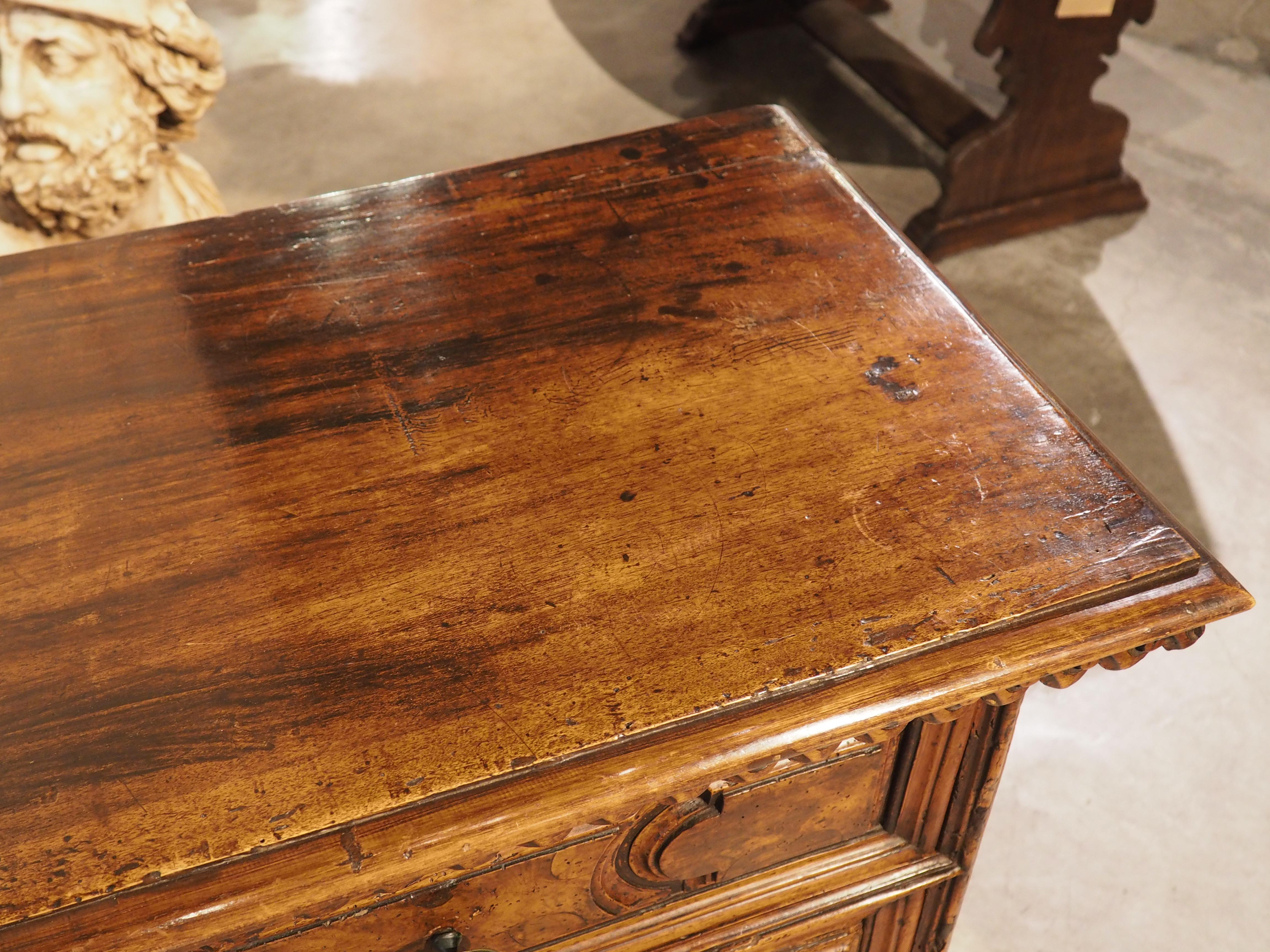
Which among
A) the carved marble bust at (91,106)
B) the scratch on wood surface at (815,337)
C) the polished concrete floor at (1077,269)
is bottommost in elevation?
the polished concrete floor at (1077,269)

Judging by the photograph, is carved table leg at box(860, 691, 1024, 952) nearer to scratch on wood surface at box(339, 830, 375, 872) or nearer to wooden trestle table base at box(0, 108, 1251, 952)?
wooden trestle table base at box(0, 108, 1251, 952)

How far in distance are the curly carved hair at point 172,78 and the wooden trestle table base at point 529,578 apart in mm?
424

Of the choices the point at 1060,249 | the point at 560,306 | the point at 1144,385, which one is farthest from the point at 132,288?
the point at 1060,249

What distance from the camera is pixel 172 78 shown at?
1344 millimetres

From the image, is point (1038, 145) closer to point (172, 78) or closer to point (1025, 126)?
point (1025, 126)

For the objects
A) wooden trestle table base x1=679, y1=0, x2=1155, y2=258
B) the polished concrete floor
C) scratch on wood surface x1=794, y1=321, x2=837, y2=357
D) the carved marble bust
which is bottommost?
the polished concrete floor

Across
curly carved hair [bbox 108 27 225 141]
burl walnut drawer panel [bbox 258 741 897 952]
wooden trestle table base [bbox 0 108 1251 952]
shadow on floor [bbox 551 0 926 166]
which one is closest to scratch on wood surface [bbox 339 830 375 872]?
wooden trestle table base [bbox 0 108 1251 952]

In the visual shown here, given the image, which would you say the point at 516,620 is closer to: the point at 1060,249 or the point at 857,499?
the point at 857,499

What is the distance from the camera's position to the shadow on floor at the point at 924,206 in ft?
6.28

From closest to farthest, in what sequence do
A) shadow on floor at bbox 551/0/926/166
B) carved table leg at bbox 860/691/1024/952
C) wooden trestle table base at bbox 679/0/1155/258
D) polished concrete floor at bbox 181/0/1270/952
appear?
carved table leg at bbox 860/691/1024/952 < polished concrete floor at bbox 181/0/1270/952 < wooden trestle table base at bbox 679/0/1155/258 < shadow on floor at bbox 551/0/926/166

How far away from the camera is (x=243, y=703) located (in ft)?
2.18

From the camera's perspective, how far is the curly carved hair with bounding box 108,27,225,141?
130 centimetres

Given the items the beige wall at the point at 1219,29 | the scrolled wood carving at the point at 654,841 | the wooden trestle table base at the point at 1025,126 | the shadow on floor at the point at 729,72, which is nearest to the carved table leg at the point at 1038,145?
the wooden trestle table base at the point at 1025,126

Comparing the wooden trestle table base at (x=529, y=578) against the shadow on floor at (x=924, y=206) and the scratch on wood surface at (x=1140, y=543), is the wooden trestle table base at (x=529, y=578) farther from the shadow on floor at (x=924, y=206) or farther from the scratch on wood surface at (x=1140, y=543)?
the shadow on floor at (x=924, y=206)
